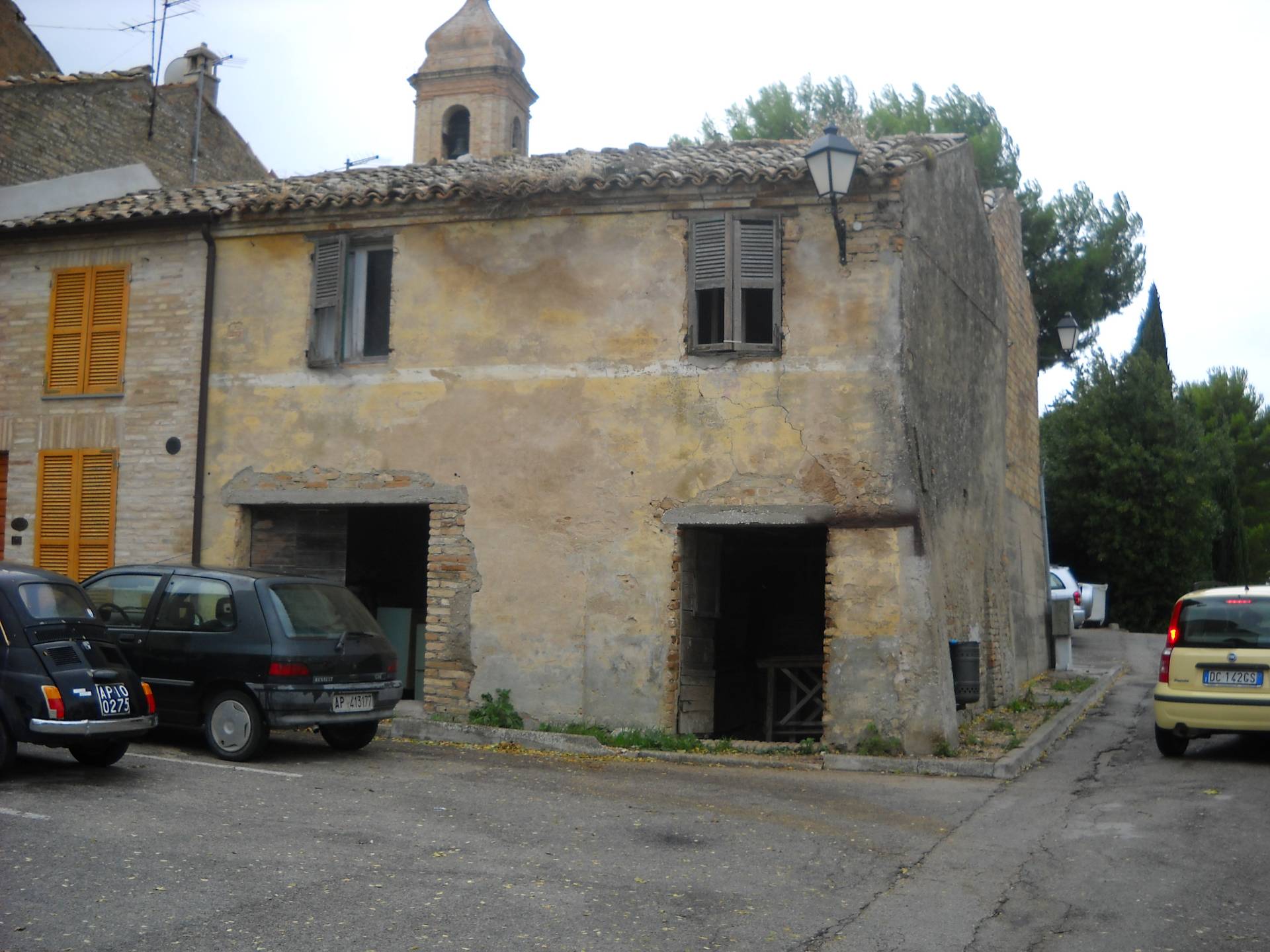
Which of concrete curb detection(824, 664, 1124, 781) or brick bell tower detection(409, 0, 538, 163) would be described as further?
brick bell tower detection(409, 0, 538, 163)

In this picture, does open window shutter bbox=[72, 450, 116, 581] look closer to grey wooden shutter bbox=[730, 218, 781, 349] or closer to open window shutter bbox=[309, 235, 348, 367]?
open window shutter bbox=[309, 235, 348, 367]

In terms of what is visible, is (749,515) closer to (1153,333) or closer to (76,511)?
(76,511)

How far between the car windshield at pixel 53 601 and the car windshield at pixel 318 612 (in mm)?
1510

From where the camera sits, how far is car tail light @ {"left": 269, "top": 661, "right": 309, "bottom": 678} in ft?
33.5

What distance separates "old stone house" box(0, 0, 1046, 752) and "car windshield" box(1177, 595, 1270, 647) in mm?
2272

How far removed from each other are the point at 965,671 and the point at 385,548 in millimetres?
7816

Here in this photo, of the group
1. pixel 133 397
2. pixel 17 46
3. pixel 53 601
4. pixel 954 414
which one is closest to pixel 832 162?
pixel 954 414

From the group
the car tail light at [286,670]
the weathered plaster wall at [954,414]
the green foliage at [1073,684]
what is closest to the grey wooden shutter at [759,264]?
the weathered plaster wall at [954,414]

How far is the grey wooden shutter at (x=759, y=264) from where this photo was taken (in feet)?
42.8

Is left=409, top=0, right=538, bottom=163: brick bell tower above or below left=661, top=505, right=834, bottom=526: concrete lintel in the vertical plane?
above

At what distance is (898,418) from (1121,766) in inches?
149

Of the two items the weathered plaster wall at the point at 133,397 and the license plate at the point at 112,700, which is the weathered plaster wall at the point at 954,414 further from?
the weathered plaster wall at the point at 133,397

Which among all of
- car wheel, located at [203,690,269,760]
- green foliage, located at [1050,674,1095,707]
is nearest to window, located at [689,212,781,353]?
car wheel, located at [203,690,269,760]

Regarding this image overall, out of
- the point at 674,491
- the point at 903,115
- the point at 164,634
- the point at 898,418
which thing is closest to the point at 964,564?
the point at 898,418
